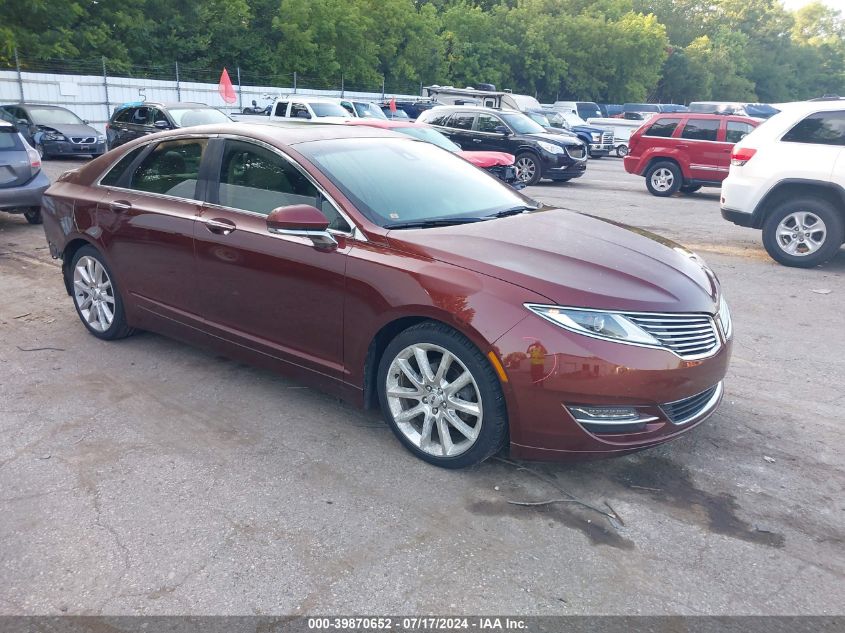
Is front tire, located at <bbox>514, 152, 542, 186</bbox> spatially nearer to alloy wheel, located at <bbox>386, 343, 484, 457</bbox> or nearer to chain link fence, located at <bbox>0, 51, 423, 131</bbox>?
alloy wheel, located at <bbox>386, 343, 484, 457</bbox>

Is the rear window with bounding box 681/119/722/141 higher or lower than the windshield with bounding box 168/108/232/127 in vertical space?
higher

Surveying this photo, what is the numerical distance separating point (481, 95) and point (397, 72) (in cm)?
1525

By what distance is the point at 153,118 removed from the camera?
1688cm

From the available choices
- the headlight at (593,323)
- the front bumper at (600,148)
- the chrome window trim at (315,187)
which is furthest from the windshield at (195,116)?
the front bumper at (600,148)

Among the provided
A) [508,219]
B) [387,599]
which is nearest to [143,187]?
[508,219]

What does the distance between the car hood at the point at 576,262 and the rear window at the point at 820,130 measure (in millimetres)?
5371

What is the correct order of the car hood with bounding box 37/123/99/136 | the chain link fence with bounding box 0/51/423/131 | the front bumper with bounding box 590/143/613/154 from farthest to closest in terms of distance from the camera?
the front bumper with bounding box 590/143/613/154
the chain link fence with bounding box 0/51/423/131
the car hood with bounding box 37/123/99/136

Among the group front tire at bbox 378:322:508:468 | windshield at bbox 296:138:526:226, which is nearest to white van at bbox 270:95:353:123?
windshield at bbox 296:138:526:226

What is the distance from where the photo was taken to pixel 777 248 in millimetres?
8633

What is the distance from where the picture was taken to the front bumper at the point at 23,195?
9148 mm

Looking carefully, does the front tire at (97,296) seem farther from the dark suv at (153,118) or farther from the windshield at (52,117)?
the windshield at (52,117)

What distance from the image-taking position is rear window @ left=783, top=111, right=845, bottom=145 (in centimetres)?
827

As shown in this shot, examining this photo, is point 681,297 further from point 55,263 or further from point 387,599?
point 55,263

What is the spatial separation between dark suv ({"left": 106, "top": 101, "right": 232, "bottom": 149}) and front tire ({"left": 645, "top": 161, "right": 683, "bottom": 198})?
9.51 meters
